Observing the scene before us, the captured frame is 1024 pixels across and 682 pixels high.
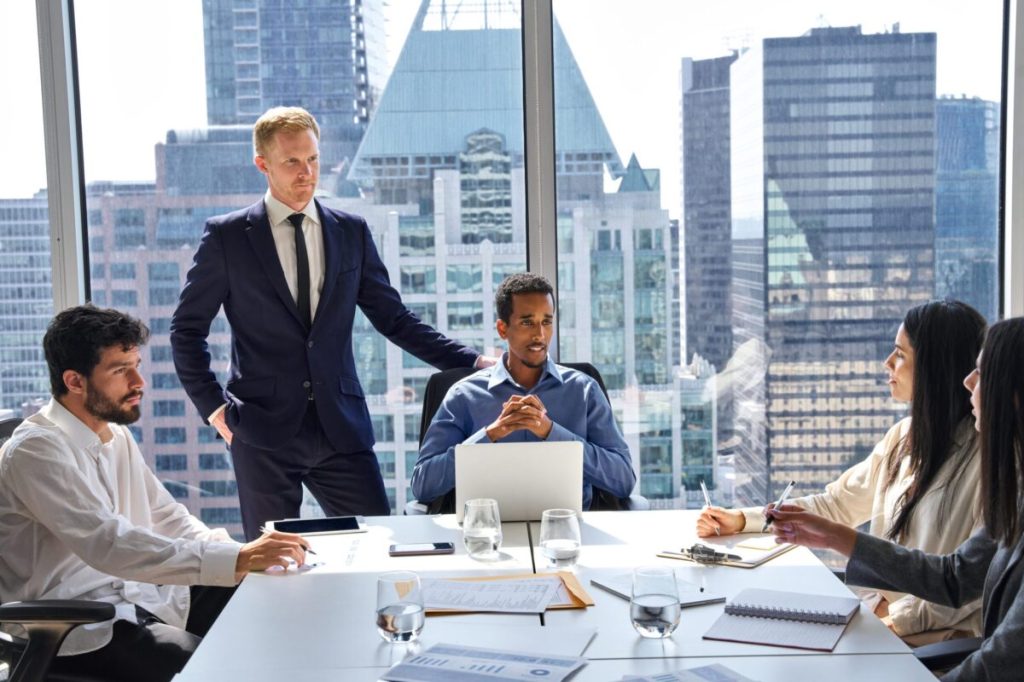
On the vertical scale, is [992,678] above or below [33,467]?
below

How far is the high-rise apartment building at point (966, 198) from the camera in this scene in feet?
13.7

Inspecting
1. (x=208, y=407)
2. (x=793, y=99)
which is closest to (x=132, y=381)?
(x=208, y=407)

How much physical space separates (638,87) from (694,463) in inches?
57.1

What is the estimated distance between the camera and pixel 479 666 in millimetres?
1759

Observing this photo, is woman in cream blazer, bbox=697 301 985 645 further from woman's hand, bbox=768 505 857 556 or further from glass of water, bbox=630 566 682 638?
glass of water, bbox=630 566 682 638

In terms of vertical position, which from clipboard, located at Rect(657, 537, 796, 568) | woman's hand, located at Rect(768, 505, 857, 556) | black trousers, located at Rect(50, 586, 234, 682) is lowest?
black trousers, located at Rect(50, 586, 234, 682)

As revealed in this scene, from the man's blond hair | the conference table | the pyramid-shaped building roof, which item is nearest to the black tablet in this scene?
the conference table

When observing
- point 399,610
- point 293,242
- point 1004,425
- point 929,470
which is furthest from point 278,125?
point 1004,425

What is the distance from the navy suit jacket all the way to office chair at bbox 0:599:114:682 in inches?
54.4

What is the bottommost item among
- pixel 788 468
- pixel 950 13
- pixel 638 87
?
pixel 788 468

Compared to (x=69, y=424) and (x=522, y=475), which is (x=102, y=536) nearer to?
(x=69, y=424)

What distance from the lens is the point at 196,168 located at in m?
4.08

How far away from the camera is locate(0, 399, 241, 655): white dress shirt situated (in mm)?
2410

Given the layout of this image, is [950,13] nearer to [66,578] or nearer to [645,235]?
[645,235]
